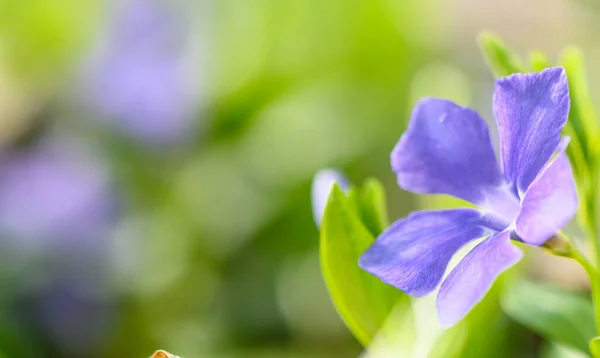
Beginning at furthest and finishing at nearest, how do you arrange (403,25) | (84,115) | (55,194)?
(403,25) → (84,115) → (55,194)

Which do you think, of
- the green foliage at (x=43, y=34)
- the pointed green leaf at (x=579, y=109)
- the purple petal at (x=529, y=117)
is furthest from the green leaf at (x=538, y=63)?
the green foliage at (x=43, y=34)

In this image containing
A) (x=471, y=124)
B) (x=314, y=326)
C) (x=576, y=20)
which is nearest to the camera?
(x=471, y=124)

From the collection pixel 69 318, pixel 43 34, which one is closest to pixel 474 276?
pixel 69 318

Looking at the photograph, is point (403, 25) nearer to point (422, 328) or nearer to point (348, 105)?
point (348, 105)

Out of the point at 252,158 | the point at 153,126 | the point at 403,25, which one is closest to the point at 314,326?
the point at 252,158

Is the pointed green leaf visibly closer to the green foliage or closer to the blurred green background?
the blurred green background

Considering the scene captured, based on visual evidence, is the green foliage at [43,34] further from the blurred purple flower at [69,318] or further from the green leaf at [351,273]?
the green leaf at [351,273]
